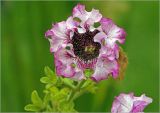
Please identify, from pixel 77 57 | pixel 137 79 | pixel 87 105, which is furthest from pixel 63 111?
pixel 137 79

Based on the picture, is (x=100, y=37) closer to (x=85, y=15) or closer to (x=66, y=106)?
(x=85, y=15)

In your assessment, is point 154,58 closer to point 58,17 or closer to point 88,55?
point 58,17

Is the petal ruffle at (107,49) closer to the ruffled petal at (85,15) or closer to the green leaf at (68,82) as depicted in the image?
the ruffled petal at (85,15)

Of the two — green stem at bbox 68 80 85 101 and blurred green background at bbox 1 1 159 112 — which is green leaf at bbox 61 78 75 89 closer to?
green stem at bbox 68 80 85 101

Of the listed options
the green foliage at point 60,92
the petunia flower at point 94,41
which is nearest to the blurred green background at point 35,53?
the green foliage at point 60,92

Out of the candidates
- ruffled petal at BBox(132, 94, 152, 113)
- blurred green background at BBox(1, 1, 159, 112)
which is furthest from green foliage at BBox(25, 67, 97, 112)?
blurred green background at BBox(1, 1, 159, 112)

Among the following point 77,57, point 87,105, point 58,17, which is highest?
point 58,17

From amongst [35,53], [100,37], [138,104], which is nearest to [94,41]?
[100,37]
